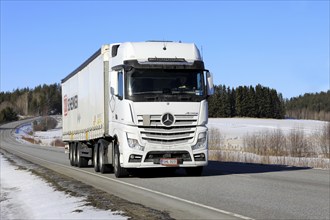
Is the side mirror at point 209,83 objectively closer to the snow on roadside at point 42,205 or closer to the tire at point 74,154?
Result: the snow on roadside at point 42,205

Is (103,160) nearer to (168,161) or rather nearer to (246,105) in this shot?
(168,161)

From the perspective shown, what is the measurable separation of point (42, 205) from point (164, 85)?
5.67 metres

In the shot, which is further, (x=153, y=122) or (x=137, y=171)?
(x=137, y=171)

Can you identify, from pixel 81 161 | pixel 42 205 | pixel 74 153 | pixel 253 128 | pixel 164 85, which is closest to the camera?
pixel 42 205

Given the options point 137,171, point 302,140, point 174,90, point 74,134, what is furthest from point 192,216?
point 302,140

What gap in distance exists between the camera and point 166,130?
15016mm

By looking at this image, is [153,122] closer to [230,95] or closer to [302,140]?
[302,140]

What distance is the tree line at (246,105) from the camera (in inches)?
5925

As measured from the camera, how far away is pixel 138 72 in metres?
15.2

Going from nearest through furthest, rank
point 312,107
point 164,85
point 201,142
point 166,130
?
point 166,130 → point 164,85 → point 201,142 → point 312,107

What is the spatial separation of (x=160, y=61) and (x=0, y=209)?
6433 millimetres

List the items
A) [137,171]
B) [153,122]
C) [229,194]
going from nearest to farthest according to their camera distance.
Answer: [229,194] < [153,122] < [137,171]

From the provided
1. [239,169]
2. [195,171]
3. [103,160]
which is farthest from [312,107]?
[195,171]

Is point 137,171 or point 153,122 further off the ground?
point 153,122
